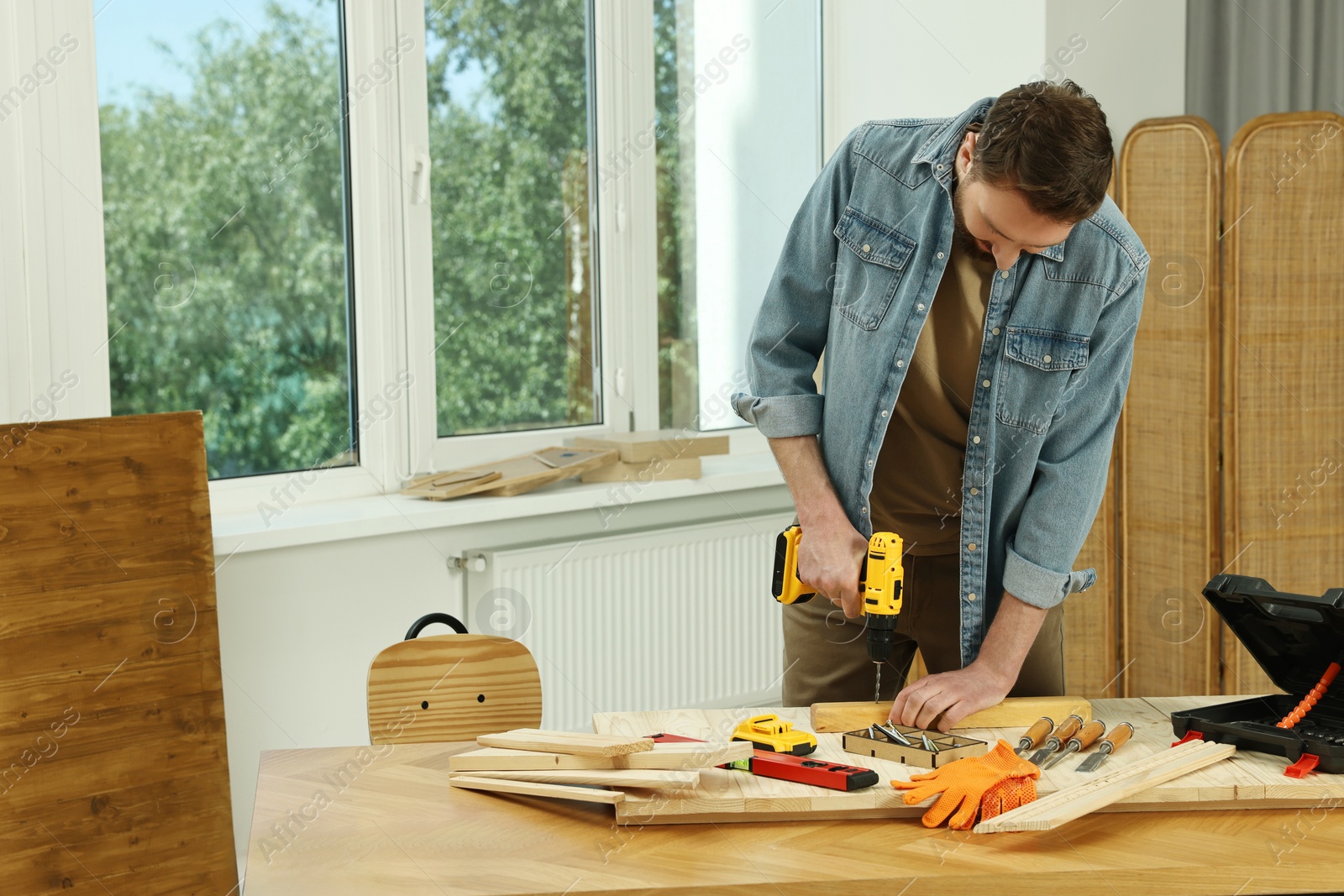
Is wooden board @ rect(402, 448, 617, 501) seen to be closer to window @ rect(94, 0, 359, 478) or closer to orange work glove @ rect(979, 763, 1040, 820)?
window @ rect(94, 0, 359, 478)

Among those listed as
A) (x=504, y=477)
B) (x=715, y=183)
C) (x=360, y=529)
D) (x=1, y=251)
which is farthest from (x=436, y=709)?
(x=715, y=183)

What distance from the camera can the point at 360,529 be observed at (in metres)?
2.74

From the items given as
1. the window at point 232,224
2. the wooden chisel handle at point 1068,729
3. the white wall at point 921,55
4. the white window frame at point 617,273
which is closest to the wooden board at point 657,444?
the white window frame at point 617,273

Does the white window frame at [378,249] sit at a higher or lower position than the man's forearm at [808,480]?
higher

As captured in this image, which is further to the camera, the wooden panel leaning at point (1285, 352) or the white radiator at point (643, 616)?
the white radiator at point (643, 616)

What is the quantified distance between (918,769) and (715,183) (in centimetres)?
260

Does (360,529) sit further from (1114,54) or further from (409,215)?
(1114,54)

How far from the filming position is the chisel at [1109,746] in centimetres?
150

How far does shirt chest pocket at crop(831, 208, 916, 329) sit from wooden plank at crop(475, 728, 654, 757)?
30.2 inches

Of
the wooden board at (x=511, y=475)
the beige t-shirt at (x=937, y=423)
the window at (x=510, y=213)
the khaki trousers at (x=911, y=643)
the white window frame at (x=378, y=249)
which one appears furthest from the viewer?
the window at (x=510, y=213)

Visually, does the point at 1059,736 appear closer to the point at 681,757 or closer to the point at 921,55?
the point at 681,757

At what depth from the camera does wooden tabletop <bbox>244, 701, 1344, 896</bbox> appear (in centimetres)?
122

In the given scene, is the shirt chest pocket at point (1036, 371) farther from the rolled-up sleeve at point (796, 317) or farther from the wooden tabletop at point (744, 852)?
the wooden tabletop at point (744, 852)

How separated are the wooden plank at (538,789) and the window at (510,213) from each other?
5.99 feet
